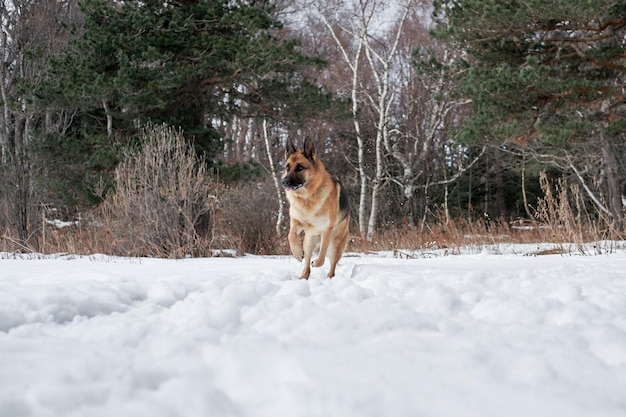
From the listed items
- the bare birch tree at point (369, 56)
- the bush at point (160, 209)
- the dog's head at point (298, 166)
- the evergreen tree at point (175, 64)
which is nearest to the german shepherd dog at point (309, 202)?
the dog's head at point (298, 166)

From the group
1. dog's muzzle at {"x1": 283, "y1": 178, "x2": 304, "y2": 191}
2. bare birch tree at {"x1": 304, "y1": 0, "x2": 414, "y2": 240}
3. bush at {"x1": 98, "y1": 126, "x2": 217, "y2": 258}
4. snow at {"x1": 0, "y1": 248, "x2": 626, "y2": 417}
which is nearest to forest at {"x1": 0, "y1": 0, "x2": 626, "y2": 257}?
bush at {"x1": 98, "y1": 126, "x2": 217, "y2": 258}

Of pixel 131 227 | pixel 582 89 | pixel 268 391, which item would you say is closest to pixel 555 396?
pixel 268 391

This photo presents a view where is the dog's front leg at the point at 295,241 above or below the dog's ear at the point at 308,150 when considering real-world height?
below

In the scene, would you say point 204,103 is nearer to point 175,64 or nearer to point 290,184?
point 175,64

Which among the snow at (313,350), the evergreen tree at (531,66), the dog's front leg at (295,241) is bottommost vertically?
the snow at (313,350)

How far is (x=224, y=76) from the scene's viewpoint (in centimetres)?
1222

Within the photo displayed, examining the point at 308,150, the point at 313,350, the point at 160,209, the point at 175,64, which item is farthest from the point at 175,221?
the point at 313,350

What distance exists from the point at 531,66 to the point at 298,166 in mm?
7392

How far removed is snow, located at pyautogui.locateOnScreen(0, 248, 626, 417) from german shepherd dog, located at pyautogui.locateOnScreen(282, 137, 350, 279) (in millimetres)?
1300

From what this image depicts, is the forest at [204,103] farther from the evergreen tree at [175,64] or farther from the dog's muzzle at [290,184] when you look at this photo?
the dog's muzzle at [290,184]

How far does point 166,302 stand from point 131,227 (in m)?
6.80

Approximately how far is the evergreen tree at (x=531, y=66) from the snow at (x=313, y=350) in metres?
8.09

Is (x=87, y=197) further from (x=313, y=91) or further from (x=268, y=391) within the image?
(x=268, y=391)

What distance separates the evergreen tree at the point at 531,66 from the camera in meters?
10.0
